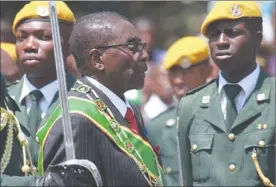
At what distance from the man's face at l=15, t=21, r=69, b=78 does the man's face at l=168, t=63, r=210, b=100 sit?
2.13 meters

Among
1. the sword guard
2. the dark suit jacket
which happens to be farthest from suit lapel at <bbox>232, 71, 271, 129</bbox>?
the sword guard

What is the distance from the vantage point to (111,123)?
6.98m

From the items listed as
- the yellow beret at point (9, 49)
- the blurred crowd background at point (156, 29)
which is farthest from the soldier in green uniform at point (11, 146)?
the yellow beret at point (9, 49)

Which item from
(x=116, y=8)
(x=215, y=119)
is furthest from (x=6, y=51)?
(x=116, y=8)

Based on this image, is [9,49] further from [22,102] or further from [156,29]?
[156,29]

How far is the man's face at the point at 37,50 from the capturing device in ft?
30.5

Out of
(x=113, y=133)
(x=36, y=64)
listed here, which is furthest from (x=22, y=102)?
(x=113, y=133)

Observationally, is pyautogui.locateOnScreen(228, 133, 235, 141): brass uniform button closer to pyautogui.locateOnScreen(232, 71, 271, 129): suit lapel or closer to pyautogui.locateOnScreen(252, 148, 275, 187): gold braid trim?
pyautogui.locateOnScreen(232, 71, 271, 129): suit lapel

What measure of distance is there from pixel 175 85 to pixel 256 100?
2.28m

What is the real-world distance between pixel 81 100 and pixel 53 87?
8.13 ft

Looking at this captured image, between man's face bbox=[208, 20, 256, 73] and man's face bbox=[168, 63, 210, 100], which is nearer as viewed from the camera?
man's face bbox=[208, 20, 256, 73]

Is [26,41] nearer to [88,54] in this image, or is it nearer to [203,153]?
[203,153]

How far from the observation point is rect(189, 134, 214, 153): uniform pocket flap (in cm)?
925

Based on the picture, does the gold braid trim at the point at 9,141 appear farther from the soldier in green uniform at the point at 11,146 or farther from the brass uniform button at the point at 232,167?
the brass uniform button at the point at 232,167
